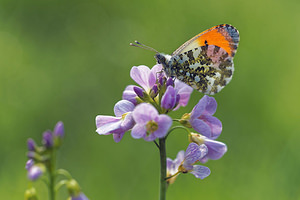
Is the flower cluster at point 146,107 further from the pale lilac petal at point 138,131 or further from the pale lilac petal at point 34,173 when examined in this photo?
the pale lilac petal at point 34,173

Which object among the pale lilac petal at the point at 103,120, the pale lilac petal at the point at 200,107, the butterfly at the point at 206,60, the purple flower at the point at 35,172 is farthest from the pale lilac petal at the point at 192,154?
the purple flower at the point at 35,172

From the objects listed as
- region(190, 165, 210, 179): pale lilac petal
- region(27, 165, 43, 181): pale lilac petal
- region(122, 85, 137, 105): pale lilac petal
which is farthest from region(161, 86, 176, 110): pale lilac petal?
region(27, 165, 43, 181): pale lilac petal

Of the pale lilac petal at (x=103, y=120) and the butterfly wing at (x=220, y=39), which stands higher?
the butterfly wing at (x=220, y=39)

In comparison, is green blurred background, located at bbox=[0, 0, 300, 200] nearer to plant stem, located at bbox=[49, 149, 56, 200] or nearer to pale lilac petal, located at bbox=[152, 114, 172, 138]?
pale lilac petal, located at bbox=[152, 114, 172, 138]

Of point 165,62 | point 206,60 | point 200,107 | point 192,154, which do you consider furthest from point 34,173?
point 206,60

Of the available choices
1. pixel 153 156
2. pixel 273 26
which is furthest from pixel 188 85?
pixel 273 26

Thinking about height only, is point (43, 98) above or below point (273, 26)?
below

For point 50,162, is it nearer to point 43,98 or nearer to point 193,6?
point 43,98
